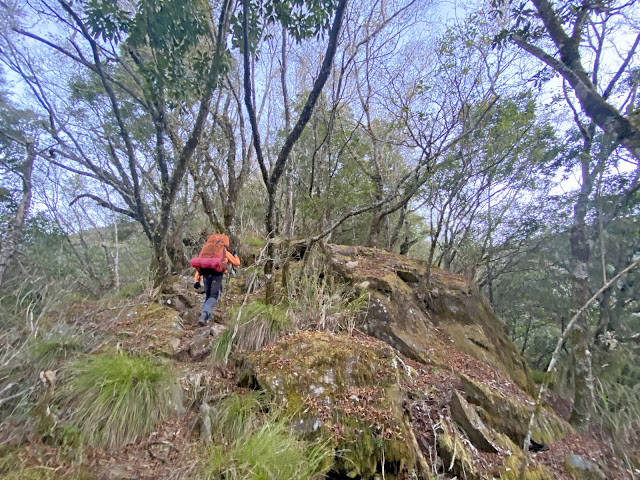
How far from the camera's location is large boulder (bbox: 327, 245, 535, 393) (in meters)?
4.85

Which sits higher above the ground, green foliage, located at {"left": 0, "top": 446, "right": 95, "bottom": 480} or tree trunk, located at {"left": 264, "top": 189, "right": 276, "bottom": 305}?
tree trunk, located at {"left": 264, "top": 189, "right": 276, "bottom": 305}

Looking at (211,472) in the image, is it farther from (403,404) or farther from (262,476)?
(403,404)

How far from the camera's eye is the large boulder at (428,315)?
191 inches

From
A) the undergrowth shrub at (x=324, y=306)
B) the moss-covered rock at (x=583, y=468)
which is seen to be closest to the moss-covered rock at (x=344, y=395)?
the undergrowth shrub at (x=324, y=306)

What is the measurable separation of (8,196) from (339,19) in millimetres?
8898

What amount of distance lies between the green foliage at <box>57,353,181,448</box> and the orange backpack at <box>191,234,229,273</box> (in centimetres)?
221

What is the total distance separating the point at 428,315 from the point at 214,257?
389 centimetres

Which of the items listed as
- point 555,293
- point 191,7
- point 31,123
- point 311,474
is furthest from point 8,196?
point 555,293

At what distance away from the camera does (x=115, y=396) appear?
2.77 m

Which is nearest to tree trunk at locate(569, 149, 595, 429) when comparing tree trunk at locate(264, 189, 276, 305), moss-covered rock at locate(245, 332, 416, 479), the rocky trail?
the rocky trail

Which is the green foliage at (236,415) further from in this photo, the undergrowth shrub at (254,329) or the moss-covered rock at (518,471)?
the moss-covered rock at (518,471)

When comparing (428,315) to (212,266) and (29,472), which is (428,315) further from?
(29,472)

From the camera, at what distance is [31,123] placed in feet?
26.7

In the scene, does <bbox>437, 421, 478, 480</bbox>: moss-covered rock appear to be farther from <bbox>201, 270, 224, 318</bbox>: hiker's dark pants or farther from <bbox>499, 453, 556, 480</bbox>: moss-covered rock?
<bbox>201, 270, 224, 318</bbox>: hiker's dark pants
